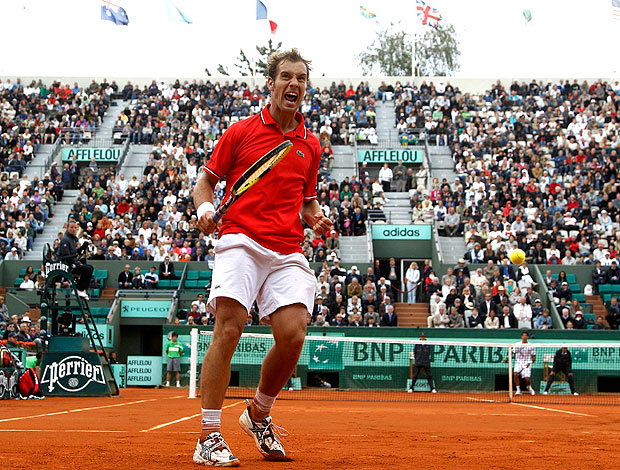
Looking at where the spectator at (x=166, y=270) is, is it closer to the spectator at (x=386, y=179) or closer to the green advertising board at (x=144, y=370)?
the green advertising board at (x=144, y=370)

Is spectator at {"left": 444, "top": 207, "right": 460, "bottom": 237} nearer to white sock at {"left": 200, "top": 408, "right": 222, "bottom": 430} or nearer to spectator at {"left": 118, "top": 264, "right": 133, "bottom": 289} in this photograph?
spectator at {"left": 118, "top": 264, "right": 133, "bottom": 289}

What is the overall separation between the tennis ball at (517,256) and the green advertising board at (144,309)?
1059 cm

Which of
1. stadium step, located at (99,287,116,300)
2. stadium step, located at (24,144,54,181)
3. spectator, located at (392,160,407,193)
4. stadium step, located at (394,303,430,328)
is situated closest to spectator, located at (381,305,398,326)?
stadium step, located at (394,303,430,328)

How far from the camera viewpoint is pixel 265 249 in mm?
5113

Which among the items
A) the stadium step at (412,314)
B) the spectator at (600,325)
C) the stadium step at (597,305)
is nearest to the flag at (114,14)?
the stadium step at (412,314)

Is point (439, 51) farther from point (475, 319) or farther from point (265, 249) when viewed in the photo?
point (265, 249)

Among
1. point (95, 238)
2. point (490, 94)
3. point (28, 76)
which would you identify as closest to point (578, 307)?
point (95, 238)

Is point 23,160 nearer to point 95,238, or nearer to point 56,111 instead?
point 56,111

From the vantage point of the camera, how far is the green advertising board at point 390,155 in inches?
1361

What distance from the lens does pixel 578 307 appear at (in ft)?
77.8

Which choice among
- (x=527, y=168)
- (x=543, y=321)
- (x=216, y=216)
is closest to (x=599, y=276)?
(x=543, y=321)

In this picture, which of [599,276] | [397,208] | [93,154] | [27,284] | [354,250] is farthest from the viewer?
[93,154]

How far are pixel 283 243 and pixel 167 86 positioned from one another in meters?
38.5

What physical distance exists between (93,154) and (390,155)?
42.0 ft
